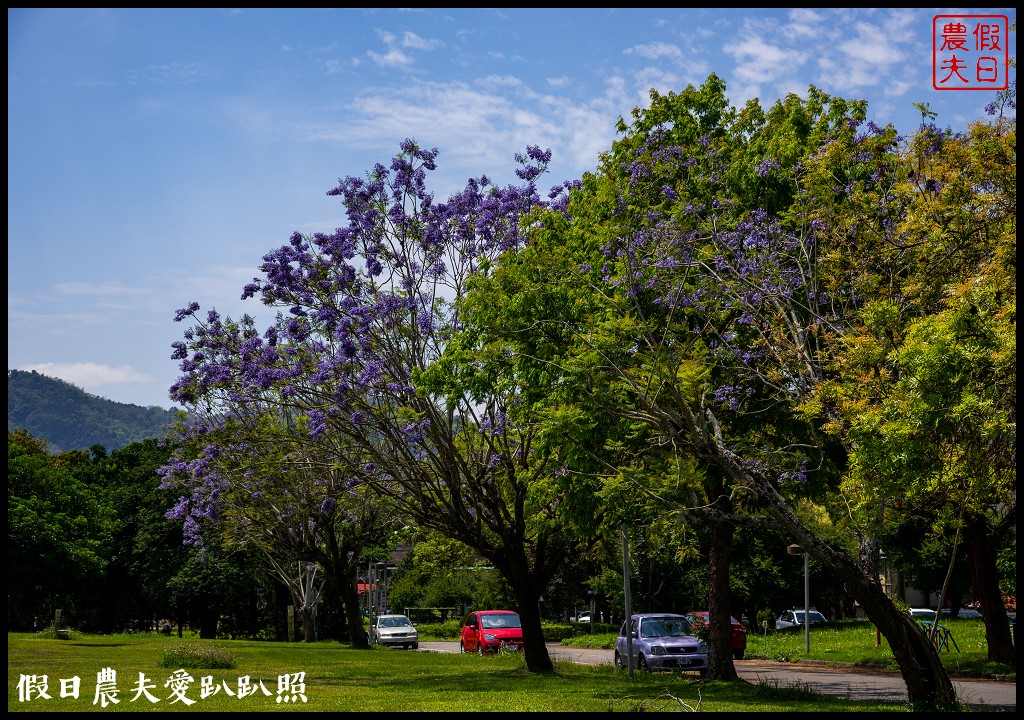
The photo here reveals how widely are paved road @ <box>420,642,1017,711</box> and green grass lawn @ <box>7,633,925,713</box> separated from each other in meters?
1.64

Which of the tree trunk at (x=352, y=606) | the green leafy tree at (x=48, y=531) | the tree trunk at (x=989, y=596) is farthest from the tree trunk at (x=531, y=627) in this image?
the green leafy tree at (x=48, y=531)

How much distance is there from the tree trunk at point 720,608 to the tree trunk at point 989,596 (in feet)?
23.3

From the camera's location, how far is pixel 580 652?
39.3 meters

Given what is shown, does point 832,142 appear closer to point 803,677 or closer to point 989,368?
point 989,368

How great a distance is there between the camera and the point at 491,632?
35.4 metres

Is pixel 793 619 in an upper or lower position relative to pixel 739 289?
lower

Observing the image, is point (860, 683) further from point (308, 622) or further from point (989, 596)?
point (308, 622)

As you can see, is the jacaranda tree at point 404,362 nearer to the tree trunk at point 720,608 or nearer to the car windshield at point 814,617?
the tree trunk at point 720,608

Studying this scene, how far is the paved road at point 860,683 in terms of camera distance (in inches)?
717

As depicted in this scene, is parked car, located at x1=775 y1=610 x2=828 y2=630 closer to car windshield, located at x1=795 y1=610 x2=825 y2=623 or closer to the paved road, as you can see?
car windshield, located at x1=795 y1=610 x2=825 y2=623

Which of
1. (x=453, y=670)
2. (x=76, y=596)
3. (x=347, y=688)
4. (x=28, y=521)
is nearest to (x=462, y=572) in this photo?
(x=76, y=596)

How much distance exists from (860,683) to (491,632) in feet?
49.4

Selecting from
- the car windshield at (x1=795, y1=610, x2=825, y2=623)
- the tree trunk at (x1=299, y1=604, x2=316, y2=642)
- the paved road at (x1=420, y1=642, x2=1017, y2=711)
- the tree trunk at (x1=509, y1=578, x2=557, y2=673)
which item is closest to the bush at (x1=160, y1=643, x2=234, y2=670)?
the tree trunk at (x1=509, y1=578, x2=557, y2=673)

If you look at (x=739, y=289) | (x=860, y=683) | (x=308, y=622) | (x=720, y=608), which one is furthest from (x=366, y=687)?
(x=308, y=622)
